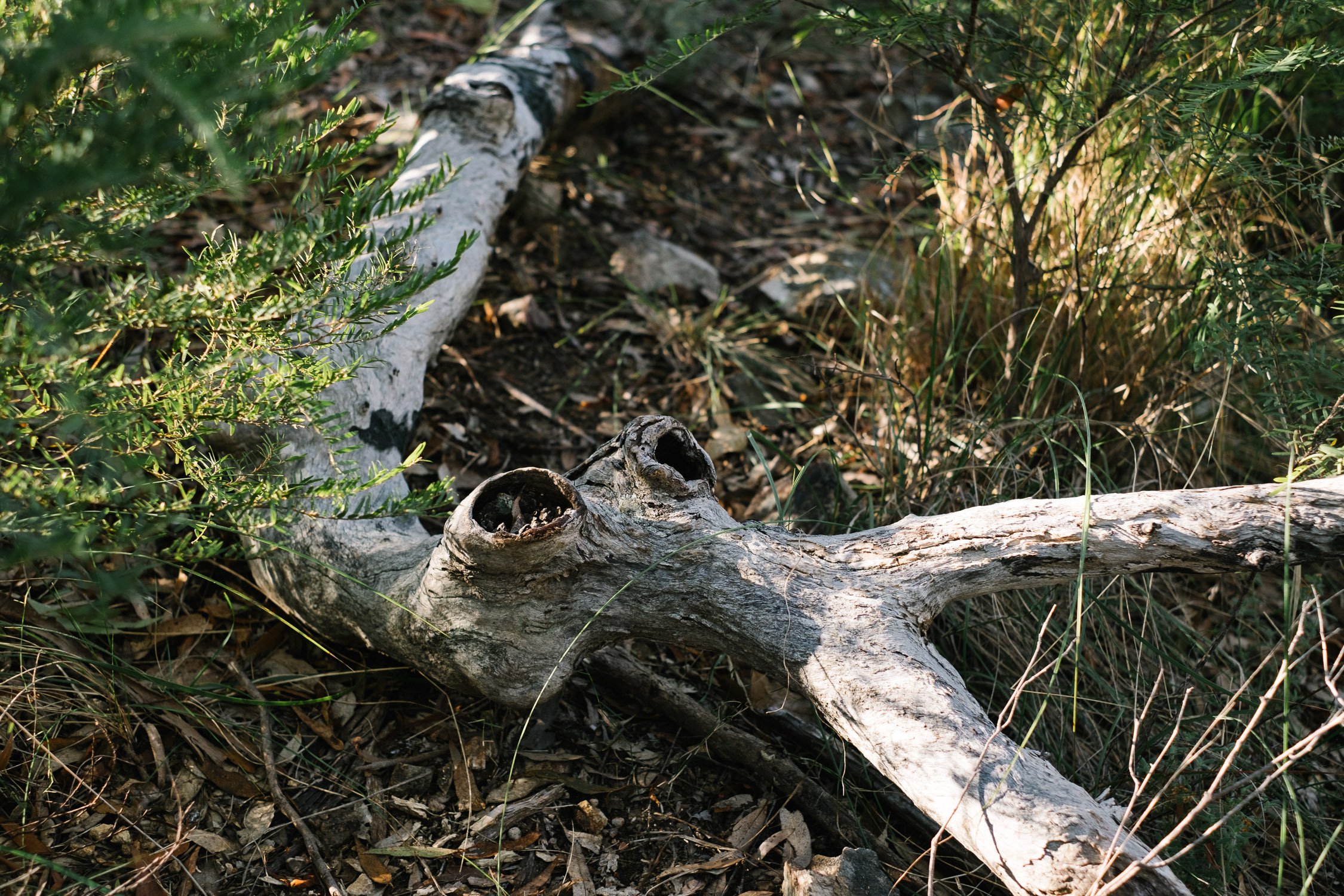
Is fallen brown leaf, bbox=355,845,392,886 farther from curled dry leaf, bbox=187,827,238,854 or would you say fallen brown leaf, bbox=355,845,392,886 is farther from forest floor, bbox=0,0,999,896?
curled dry leaf, bbox=187,827,238,854

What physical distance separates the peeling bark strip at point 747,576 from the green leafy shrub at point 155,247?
25cm

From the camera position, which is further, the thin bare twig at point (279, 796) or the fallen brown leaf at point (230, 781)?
the fallen brown leaf at point (230, 781)

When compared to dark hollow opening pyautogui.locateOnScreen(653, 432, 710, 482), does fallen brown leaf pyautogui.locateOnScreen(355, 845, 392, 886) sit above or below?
below

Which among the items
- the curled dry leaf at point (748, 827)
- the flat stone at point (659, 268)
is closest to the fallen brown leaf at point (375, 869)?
the curled dry leaf at point (748, 827)

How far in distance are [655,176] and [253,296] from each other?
9.70 feet

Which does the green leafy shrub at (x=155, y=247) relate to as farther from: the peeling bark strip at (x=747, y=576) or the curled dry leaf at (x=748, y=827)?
the curled dry leaf at (x=748, y=827)

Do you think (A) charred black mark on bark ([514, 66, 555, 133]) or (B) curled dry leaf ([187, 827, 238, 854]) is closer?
(B) curled dry leaf ([187, 827, 238, 854])

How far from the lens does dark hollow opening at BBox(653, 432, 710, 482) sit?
2.14 m

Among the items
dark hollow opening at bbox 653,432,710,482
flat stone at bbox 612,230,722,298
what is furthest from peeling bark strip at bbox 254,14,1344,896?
flat stone at bbox 612,230,722,298

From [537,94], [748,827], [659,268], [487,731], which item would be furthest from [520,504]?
[537,94]

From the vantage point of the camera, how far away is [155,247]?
5.17ft

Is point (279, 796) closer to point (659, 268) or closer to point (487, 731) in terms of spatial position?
point (487, 731)

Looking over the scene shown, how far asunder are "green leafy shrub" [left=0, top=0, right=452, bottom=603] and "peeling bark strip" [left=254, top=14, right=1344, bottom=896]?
25cm

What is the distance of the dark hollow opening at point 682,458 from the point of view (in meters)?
2.14
